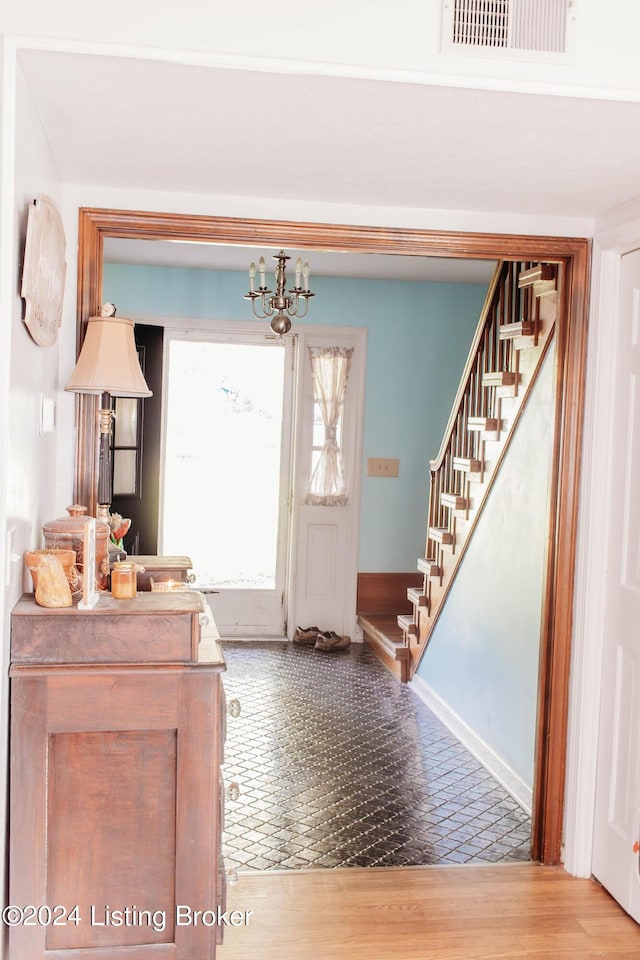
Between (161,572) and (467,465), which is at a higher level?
(467,465)

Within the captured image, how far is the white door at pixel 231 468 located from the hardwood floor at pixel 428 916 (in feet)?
12.1

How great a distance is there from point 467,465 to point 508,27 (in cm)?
296

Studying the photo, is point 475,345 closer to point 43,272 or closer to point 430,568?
point 430,568

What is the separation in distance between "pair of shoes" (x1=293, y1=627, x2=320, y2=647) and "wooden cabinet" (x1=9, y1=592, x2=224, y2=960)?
14.3 ft

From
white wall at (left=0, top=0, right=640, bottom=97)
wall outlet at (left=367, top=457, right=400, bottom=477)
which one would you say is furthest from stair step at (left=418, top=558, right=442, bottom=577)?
white wall at (left=0, top=0, right=640, bottom=97)

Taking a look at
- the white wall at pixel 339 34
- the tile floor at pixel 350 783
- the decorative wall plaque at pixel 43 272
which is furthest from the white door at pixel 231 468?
the white wall at pixel 339 34

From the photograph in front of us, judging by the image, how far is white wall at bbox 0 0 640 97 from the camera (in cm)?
207

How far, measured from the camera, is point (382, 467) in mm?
7047

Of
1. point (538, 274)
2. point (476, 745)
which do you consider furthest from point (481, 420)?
point (476, 745)

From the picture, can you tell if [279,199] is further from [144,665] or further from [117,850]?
[117,850]

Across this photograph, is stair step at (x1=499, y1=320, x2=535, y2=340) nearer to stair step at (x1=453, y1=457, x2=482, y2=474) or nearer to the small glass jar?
stair step at (x1=453, y1=457, x2=482, y2=474)

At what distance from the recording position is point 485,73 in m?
2.18

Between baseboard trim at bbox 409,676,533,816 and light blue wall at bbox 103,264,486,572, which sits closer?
baseboard trim at bbox 409,676,533,816

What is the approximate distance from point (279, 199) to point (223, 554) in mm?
4823
